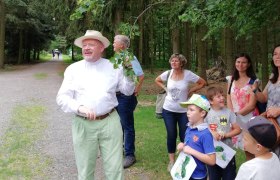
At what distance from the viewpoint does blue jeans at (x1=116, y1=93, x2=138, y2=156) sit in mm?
6141

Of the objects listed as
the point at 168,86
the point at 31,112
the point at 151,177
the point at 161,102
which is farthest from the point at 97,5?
the point at 31,112

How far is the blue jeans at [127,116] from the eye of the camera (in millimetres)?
6141

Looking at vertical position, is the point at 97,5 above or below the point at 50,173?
above

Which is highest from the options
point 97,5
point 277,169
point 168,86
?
point 97,5

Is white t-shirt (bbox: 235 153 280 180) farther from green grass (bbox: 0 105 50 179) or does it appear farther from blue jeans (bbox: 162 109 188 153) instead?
green grass (bbox: 0 105 50 179)

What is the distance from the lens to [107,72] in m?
4.46

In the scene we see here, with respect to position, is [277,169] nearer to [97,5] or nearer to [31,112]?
[97,5]

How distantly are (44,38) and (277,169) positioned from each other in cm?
4414

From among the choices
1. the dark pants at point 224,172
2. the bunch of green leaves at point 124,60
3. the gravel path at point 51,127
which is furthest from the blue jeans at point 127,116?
the dark pants at point 224,172

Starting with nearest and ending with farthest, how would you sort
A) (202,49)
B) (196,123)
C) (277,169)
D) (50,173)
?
(277,169) < (196,123) < (50,173) < (202,49)

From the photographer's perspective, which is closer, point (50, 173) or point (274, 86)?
point (274, 86)

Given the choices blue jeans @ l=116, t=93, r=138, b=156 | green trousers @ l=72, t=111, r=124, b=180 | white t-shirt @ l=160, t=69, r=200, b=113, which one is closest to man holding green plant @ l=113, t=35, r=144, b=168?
blue jeans @ l=116, t=93, r=138, b=156

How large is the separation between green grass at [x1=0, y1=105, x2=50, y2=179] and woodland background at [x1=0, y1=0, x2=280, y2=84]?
104 inches

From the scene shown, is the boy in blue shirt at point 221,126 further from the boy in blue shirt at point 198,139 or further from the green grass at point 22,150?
the green grass at point 22,150
